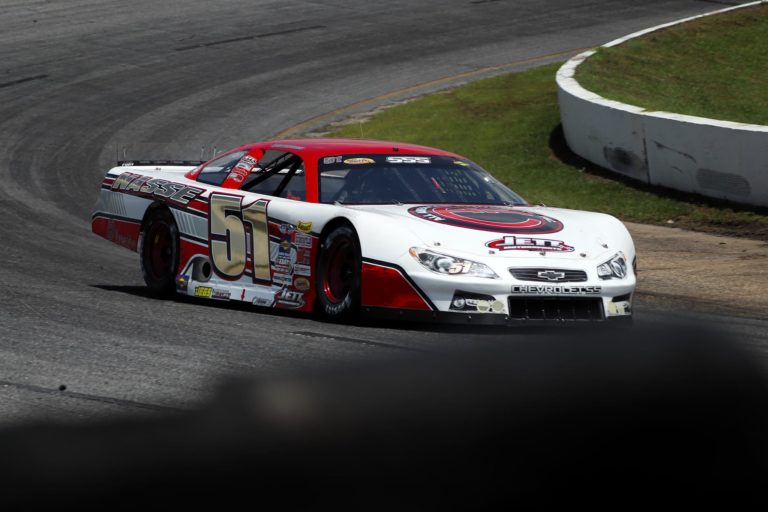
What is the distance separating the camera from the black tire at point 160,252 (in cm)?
870

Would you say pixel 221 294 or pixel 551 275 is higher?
pixel 551 275

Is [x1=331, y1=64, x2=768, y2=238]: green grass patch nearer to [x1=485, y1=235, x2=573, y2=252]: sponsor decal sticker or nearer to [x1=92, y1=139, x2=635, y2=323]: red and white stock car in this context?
[x1=92, y1=139, x2=635, y2=323]: red and white stock car

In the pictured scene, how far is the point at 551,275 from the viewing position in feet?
22.4

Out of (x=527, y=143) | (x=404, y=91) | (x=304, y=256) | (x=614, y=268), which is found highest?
(x=304, y=256)

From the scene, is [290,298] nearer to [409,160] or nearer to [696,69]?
[409,160]

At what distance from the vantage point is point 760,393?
1755mm

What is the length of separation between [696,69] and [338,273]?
12.8 metres

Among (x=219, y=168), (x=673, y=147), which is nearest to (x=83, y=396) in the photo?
(x=219, y=168)

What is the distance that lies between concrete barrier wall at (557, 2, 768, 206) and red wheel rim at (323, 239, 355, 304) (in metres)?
5.81

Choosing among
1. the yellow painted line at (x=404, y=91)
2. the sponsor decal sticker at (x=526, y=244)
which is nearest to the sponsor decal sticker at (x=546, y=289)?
the sponsor decal sticker at (x=526, y=244)

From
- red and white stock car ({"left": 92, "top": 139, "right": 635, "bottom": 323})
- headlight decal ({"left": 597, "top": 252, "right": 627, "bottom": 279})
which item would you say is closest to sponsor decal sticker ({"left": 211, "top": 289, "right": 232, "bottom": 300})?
red and white stock car ({"left": 92, "top": 139, "right": 635, "bottom": 323})

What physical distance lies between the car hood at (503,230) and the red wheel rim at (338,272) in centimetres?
25

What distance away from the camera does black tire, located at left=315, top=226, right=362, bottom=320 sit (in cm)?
714

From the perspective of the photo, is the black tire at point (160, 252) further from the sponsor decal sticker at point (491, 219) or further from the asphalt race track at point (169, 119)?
the sponsor decal sticker at point (491, 219)
